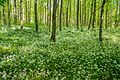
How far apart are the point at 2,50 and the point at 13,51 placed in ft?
2.41

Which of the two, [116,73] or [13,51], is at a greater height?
[13,51]

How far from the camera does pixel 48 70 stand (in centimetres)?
1025

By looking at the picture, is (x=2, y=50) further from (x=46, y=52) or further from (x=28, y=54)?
(x=46, y=52)

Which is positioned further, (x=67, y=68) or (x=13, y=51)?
(x=13, y=51)

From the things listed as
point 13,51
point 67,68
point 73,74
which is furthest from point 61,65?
point 13,51

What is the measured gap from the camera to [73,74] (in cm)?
1051

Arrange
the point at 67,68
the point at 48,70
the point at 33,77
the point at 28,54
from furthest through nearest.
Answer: the point at 28,54
the point at 67,68
the point at 48,70
the point at 33,77

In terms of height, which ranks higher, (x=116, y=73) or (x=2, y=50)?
(x=2, y=50)

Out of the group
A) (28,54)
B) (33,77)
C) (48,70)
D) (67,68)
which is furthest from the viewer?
(28,54)

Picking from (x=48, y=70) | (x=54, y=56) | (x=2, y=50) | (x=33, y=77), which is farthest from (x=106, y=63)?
(x=2, y=50)

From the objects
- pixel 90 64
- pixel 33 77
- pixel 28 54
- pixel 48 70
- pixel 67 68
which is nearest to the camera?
pixel 33 77

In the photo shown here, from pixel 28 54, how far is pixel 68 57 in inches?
102

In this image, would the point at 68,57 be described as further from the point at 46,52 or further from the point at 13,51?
the point at 13,51

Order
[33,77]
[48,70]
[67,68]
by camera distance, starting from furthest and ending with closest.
Result: [67,68] < [48,70] < [33,77]
